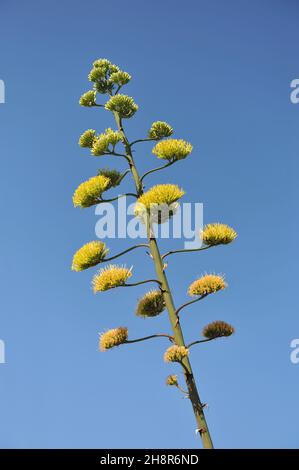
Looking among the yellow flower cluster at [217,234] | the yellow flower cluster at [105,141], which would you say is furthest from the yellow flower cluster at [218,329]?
the yellow flower cluster at [105,141]

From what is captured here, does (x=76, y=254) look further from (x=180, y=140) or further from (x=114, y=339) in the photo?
(x=180, y=140)

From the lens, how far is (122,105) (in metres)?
5.87

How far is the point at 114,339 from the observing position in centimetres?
452

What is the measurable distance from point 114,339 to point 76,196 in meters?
1.65

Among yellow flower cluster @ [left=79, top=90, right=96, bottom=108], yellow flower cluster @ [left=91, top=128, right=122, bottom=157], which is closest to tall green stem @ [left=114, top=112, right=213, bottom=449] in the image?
yellow flower cluster @ [left=91, top=128, right=122, bottom=157]

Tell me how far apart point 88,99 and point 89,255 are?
245 centimetres

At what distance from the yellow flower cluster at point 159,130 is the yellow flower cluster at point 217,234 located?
1.67 meters

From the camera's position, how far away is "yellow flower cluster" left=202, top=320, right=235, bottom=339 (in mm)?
4637

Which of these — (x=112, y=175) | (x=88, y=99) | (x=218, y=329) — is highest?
(x=88, y=99)

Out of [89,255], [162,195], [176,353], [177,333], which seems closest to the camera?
[176,353]

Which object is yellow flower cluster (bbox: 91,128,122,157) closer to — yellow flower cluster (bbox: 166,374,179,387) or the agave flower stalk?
the agave flower stalk

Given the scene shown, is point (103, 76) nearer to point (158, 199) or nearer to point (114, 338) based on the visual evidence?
point (158, 199)

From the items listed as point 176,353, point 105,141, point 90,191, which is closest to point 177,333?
point 176,353

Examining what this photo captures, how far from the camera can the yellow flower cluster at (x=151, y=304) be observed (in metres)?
4.96
